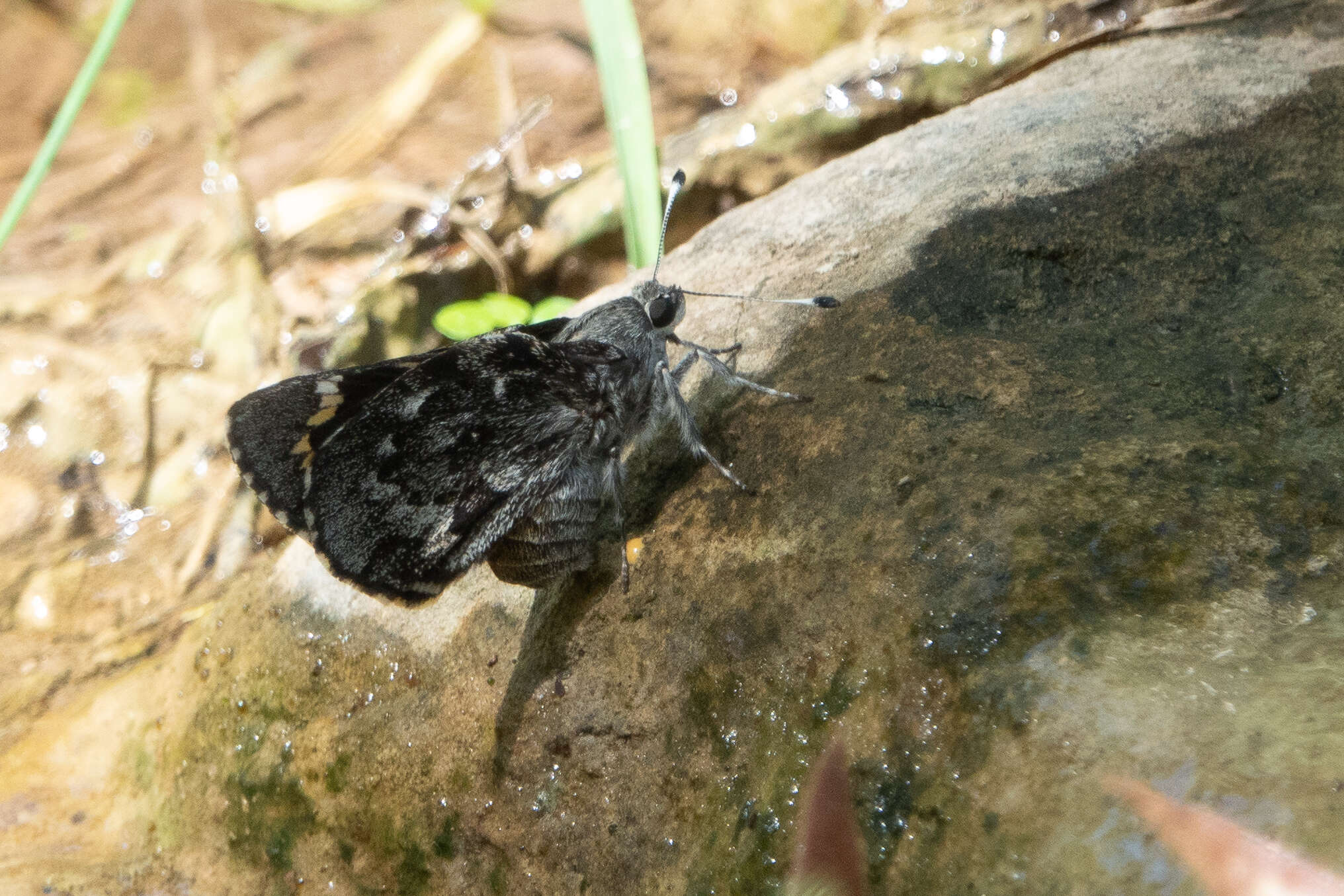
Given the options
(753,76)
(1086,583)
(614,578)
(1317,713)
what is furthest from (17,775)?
(753,76)

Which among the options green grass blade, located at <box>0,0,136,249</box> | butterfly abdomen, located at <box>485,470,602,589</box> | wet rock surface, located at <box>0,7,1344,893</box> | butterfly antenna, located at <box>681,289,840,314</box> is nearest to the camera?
wet rock surface, located at <box>0,7,1344,893</box>

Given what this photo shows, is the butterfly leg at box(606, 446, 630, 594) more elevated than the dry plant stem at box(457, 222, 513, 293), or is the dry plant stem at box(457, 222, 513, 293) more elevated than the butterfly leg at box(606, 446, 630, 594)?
the butterfly leg at box(606, 446, 630, 594)

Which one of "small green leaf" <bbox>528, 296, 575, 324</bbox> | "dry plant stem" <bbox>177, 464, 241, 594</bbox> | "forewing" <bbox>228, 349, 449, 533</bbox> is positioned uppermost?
"forewing" <bbox>228, 349, 449, 533</bbox>

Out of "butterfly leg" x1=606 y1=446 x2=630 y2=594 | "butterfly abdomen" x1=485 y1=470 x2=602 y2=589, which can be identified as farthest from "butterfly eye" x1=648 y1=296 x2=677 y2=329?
"butterfly abdomen" x1=485 y1=470 x2=602 y2=589

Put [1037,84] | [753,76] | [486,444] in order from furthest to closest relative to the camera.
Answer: [753,76]
[1037,84]
[486,444]

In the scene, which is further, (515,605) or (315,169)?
(315,169)

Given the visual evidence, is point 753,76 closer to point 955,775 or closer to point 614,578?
point 614,578

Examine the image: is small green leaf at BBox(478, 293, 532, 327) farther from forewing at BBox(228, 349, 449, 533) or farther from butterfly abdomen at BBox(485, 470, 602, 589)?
butterfly abdomen at BBox(485, 470, 602, 589)
